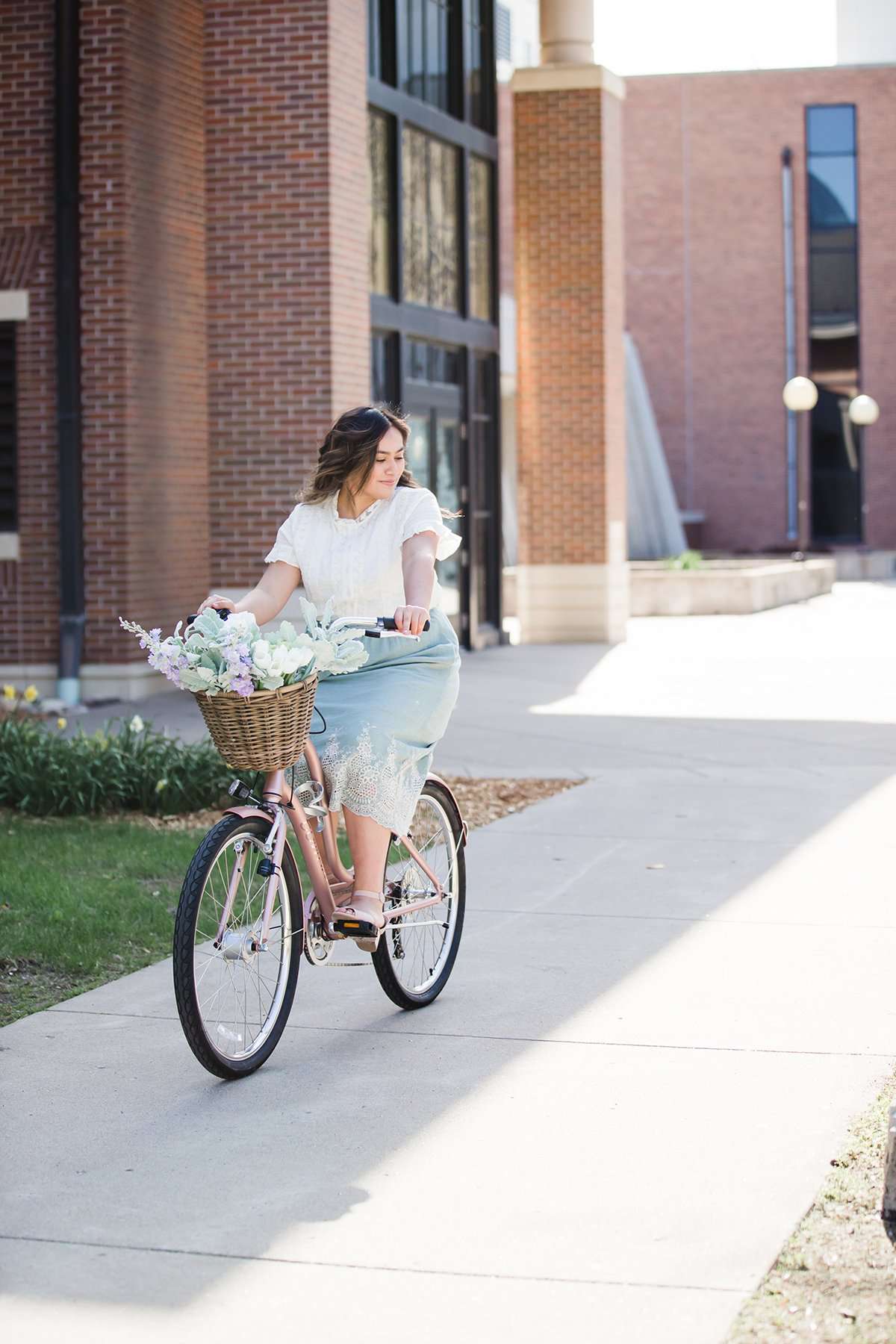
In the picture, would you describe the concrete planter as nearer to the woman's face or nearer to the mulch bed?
the mulch bed

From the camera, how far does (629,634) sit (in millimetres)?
22266

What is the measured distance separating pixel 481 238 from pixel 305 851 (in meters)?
16.1

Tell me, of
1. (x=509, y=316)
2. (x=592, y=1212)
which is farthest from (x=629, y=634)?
(x=592, y=1212)

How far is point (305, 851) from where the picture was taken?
5.11 meters

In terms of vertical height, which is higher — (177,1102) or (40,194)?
(40,194)

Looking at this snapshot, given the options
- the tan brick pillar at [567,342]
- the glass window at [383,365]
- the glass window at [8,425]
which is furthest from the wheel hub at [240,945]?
the tan brick pillar at [567,342]

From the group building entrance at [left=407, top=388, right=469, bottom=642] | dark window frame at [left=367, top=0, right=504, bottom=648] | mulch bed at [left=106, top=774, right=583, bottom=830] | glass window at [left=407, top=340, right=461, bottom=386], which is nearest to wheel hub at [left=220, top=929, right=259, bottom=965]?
mulch bed at [left=106, top=774, right=583, bottom=830]

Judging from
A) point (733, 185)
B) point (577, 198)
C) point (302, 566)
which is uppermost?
point (733, 185)

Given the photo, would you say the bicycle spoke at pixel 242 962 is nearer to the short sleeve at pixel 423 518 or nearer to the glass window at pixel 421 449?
the short sleeve at pixel 423 518

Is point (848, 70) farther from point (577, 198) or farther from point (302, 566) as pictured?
point (302, 566)

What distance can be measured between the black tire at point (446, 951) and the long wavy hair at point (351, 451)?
912mm

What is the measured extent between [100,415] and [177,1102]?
1039 centimetres

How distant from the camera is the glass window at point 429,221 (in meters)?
18.0

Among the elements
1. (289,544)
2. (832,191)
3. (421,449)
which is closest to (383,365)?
(421,449)
